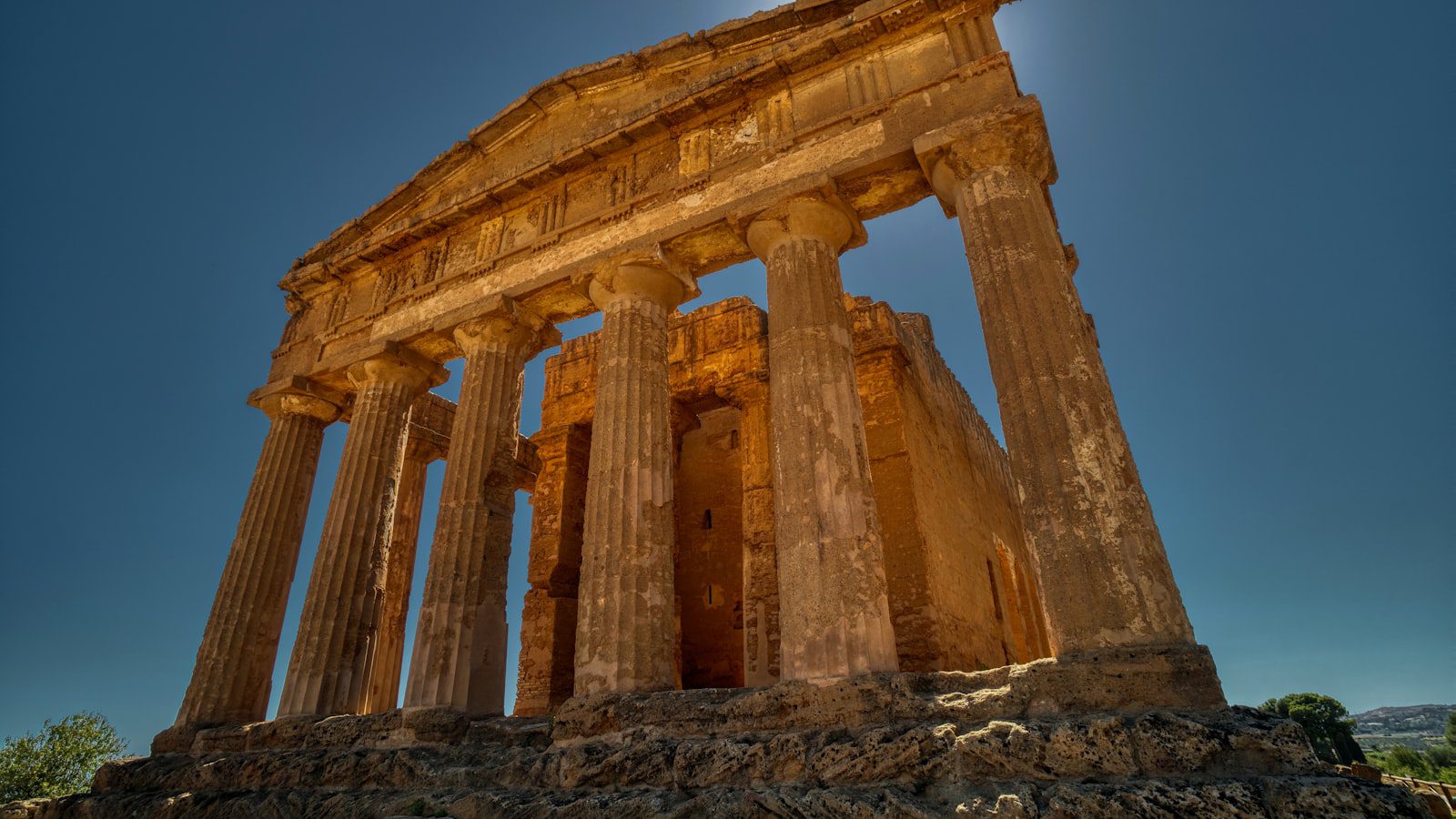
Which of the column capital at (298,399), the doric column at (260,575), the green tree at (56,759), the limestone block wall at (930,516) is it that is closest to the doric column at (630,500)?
the limestone block wall at (930,516)

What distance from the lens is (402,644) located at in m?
13.5

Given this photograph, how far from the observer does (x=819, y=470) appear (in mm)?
6559

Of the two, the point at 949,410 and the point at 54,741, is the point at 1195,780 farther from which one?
the point at 54,741

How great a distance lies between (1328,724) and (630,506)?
47006 mm

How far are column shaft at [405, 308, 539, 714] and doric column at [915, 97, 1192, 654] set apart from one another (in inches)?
237

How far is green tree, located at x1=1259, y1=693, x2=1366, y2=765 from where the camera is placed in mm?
36750

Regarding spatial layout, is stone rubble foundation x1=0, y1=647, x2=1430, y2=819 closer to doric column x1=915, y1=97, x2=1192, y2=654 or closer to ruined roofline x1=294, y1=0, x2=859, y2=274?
doric column x1=915, y1=97, x2=1192, y2=654

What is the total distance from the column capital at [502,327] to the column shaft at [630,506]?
146cm

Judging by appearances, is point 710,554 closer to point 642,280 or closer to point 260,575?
point 642,280

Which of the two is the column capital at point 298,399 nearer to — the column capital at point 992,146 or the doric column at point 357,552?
the doric column at point 357,552

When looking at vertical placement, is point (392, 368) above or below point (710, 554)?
above

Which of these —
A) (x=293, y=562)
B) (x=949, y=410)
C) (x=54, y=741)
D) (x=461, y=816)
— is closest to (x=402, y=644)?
(x=293, y=562)

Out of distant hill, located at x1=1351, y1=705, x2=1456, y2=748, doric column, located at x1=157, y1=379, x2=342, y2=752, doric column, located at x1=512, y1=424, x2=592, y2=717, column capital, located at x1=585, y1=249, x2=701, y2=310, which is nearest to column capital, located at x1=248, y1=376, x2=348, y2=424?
doric column, located at x1=157, y1=379, x2=342, y2=752

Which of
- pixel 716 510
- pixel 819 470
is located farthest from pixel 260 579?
pixel 819 470
